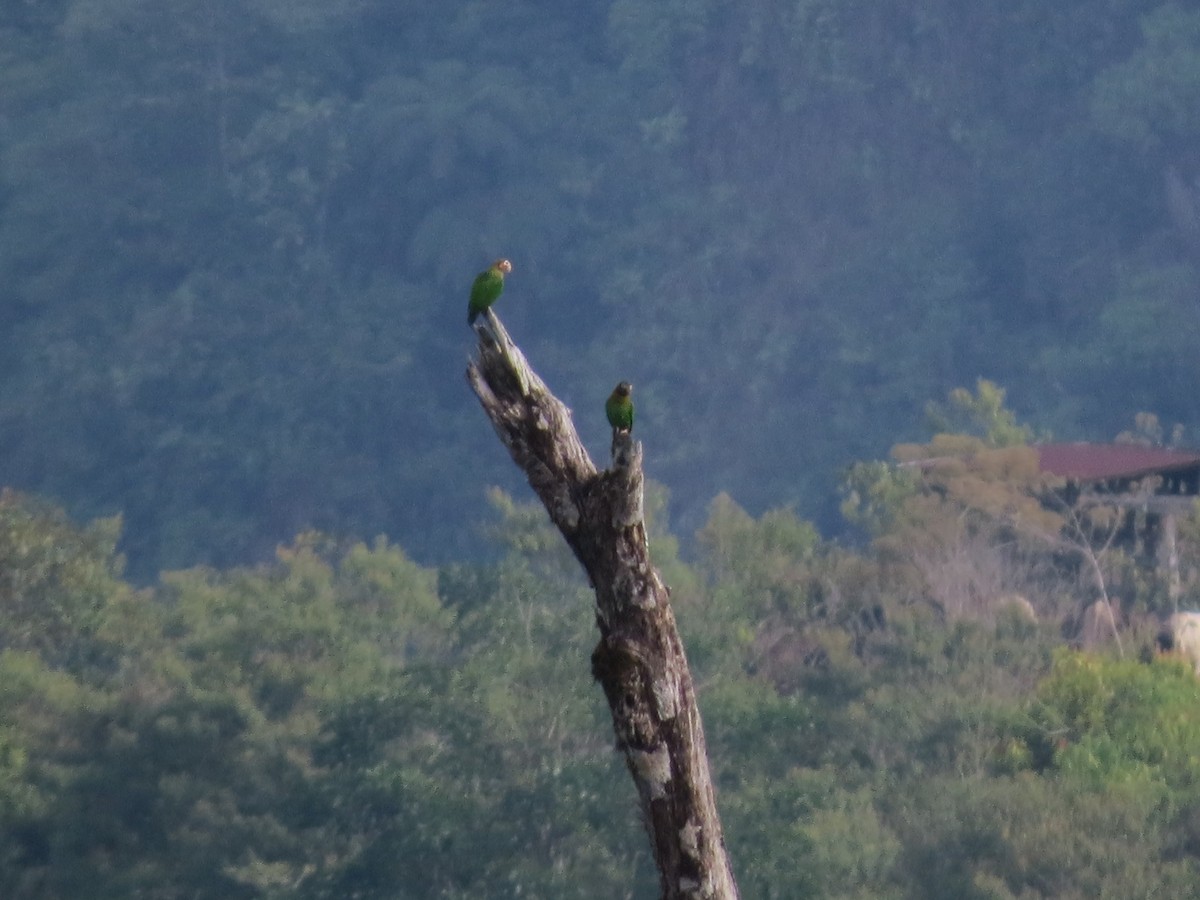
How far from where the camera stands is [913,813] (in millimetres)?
15242

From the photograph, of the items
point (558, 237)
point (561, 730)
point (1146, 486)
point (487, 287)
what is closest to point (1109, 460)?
point (1146, 486)

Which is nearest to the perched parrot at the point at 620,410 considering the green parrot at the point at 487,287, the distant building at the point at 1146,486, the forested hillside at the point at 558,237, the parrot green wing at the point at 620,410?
the parrot green wing at the point at 620,410

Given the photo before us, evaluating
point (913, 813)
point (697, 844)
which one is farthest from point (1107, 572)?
point (697, 844)

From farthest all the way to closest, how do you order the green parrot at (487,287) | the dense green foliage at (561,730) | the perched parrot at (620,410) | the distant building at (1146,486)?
the distant building at (1146,486) < the dense green foliage at (561,730) < the green parrot at (487,287) < the perched parrot at (620,410)

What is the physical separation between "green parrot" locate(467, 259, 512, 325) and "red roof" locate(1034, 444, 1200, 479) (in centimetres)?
1969

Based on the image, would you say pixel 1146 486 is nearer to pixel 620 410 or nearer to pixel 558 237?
pixel 620 410

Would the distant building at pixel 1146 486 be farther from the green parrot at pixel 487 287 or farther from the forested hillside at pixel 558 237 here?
the forested hillside at pixel 558 237

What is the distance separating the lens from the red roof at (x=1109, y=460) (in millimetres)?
23906

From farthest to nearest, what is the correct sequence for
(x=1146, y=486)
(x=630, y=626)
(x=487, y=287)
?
(x=1146, y=486)
(x=487, y=287)
(x=630, y=626)

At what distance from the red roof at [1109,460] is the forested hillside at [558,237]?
1012 inches

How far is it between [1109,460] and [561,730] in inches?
453

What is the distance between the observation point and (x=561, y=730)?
55.1ft

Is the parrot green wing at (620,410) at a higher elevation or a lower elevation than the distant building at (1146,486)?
lower

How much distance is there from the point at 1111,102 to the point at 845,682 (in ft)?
157
